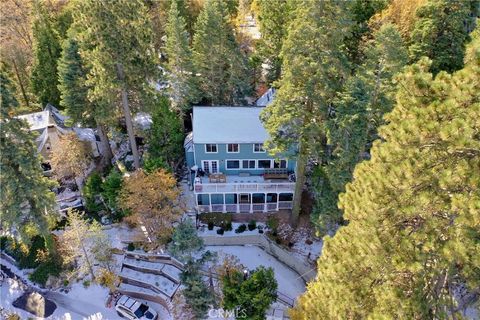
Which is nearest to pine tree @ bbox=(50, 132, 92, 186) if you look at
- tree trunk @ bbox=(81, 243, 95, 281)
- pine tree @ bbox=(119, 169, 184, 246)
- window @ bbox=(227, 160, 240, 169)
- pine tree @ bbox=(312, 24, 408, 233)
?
pine tree @ bbox=(119, 169, 184, 246)

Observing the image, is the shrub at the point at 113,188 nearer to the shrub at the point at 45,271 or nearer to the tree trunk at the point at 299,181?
the shrub at the point at 45,271

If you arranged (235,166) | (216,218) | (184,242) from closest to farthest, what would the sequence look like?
(184,242) → (216,218) → (235,166)

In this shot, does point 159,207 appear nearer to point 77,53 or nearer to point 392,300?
point 77,53

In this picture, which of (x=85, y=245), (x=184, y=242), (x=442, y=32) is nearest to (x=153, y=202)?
(x=184, y=242)

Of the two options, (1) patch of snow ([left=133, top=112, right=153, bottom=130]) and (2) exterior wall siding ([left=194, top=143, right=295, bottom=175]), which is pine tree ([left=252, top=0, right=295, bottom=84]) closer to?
(2) exterior wall siding ([left=194, top=143, right=295, bottom=175])

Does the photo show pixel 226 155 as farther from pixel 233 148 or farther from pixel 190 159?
pixel 190 159

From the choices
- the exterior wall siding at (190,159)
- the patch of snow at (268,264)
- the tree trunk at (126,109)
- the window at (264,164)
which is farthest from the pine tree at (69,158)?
the window at (264,164)

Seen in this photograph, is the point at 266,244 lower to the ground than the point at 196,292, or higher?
lower
